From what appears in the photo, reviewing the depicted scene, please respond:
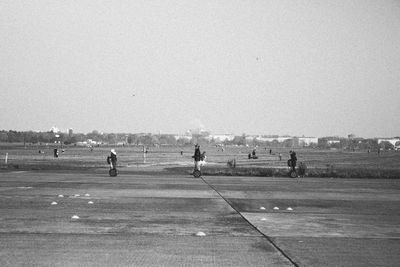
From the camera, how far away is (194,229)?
34.4 ft

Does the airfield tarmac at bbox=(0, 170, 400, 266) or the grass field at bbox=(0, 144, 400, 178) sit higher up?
the airfield tarmac at bbox=(0, 170, 400, 266)

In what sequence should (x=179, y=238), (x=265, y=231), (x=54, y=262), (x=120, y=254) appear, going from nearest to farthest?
(x=54, y=262), (x=120, y=254), (x=179, y=238), (x=265, y=231)

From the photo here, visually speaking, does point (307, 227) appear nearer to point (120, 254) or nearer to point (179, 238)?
point (179, 238)

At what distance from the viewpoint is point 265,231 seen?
10.4 metres

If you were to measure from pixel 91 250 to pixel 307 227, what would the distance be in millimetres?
5399

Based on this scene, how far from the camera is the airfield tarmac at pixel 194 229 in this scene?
778cm

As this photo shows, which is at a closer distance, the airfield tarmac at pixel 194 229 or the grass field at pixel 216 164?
the airfield tarmac at pixel 194 229

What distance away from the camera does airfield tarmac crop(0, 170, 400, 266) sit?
25.5 feet

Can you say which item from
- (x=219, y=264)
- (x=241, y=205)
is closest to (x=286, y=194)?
(x=241, y=205)

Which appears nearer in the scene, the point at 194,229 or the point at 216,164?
the point at 194,229

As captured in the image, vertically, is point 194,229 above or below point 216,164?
above

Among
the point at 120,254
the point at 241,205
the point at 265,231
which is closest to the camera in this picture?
the point at 120,254

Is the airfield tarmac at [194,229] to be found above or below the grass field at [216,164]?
above

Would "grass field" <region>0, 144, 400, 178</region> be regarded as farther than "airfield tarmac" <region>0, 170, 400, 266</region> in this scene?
Yes
